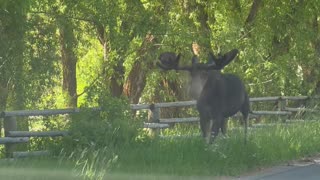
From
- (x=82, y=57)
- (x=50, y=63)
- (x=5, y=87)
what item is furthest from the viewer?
(x=82, y=57)

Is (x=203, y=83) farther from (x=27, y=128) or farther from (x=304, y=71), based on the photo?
(x=304, y=71)

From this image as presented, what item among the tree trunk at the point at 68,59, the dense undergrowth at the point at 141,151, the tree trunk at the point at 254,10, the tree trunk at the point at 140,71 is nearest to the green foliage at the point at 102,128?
the dense undergrowth at the point at 141,151

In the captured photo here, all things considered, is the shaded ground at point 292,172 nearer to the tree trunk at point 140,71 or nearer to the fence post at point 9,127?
the fence post at point 9,127

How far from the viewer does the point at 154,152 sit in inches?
472

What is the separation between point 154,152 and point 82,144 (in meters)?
1.28

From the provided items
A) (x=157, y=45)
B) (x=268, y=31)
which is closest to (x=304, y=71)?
(x=268, y=31)

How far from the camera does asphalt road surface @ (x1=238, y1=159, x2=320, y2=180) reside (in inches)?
468

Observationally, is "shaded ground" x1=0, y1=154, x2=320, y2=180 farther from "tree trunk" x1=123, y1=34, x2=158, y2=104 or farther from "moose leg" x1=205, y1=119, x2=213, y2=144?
"tree trunk" x1=123, y1=34, x2=158, y2=104

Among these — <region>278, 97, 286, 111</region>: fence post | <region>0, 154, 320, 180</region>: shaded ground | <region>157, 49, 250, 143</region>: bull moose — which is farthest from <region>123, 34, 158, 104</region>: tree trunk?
<region>0, 154, 320, 180</region>: shaded ground

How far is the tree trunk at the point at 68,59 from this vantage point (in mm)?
17312

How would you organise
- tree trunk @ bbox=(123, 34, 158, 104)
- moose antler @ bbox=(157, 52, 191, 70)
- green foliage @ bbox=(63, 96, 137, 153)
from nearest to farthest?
green foliage @ bbox=(63, 96, 137, 153) → moose antler @ bbox=(157, 52, 191, 70) → tree trunk @ bbox=(123, 34, 158, 104)

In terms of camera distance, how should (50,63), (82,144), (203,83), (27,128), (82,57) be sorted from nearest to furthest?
(82,144)
(203,83)
(27,128)
(50,63)
(82,57)

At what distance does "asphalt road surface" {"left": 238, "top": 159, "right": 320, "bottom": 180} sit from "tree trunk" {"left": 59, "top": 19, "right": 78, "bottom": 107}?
267 inches

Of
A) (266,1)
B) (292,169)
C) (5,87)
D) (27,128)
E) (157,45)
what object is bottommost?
(292,169)
